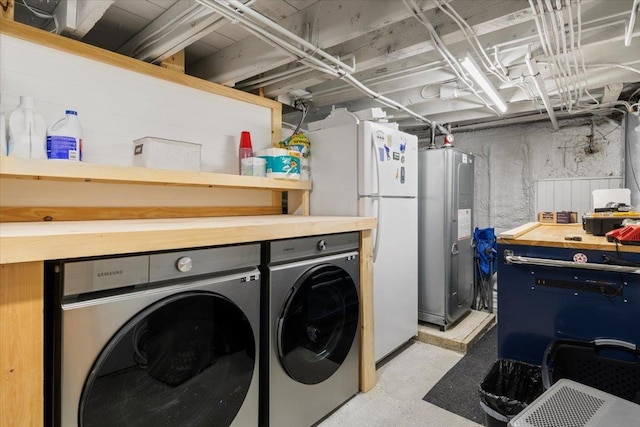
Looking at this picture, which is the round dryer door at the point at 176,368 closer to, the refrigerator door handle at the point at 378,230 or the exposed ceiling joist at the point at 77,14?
the refrigerator door handle at the point at 378,230

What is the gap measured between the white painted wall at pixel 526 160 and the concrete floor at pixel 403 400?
7.83ft

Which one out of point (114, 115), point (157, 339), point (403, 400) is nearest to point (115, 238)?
point (157, 339)

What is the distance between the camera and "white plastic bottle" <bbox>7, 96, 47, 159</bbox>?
1.56m

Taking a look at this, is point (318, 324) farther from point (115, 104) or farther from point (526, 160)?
point (526, 160)

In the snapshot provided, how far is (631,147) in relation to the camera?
3.18m

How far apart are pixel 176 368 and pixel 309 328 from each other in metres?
0.71

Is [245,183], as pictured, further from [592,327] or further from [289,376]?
[592,327]

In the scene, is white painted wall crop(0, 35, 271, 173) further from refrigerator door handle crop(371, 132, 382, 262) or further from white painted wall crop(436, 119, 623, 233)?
white painted wall crop(436, 119, 623, 233)

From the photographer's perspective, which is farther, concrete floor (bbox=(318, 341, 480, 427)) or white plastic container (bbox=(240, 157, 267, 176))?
white plastic container (bbox=(240, 157, 267, 176))

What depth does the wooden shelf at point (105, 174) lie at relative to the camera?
4.91ft

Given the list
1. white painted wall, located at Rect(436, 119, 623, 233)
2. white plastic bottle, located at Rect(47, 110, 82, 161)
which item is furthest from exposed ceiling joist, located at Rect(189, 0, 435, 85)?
white painted wall, located at Rect(436, 119, 623, 233)

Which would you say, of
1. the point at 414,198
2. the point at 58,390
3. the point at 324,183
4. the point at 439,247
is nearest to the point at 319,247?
the point at 324,183

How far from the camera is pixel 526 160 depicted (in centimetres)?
415

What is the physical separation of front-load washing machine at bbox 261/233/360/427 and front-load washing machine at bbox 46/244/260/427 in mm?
91
